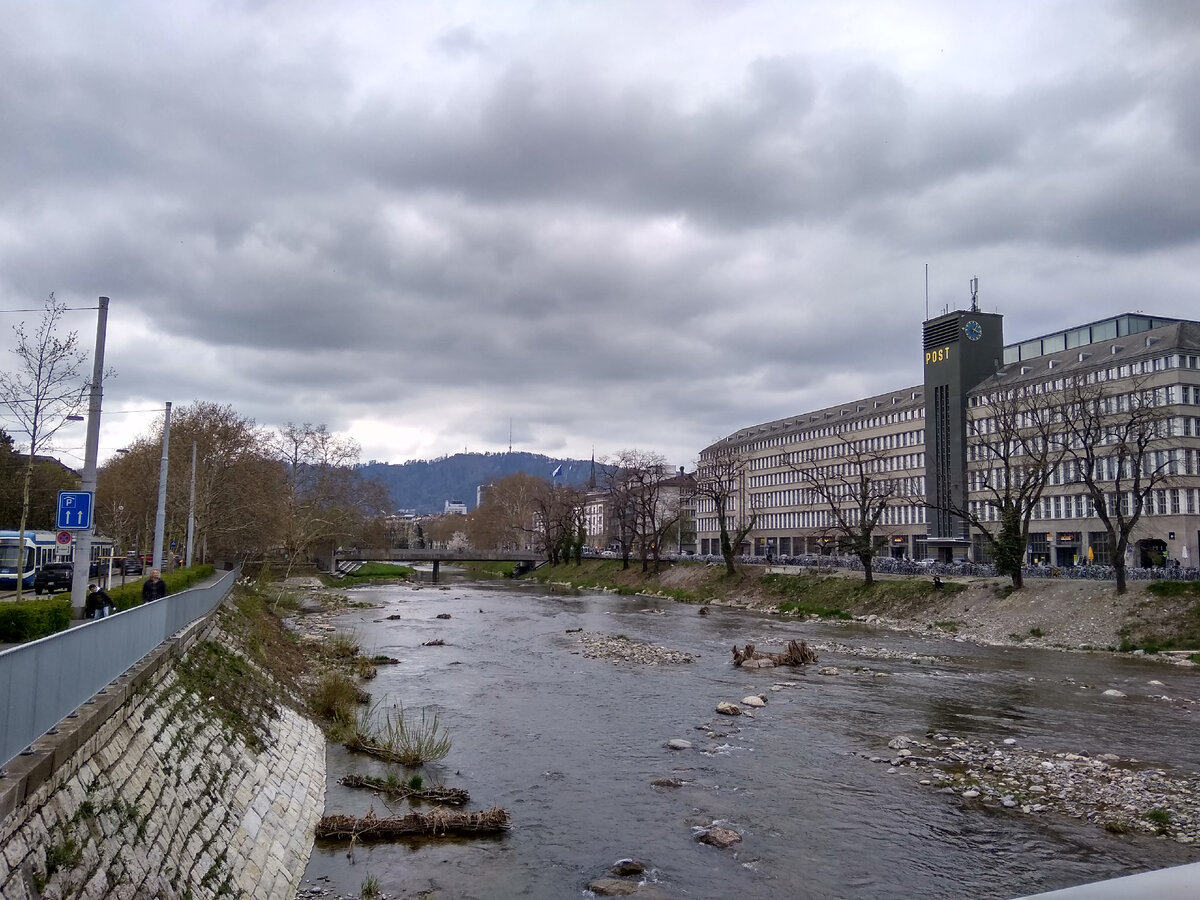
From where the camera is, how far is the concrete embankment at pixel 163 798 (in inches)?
329

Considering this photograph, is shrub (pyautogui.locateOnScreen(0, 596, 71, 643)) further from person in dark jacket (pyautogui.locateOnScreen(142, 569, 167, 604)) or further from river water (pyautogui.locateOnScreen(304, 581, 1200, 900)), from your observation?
person in dark jacket (pyautogui.locateOnScreen(142, 569, 167, 604))

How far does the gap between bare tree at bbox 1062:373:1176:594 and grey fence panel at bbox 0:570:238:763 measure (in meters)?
46.7

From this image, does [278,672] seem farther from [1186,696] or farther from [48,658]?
[1186,696]

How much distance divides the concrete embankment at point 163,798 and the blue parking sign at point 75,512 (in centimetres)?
314

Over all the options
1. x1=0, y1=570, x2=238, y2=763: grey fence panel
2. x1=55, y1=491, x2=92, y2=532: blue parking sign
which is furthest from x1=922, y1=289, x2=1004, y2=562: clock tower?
x1=0, y1=570, x2=238, y2=763: grey fence panel

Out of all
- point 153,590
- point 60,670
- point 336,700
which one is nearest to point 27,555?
point 153,590

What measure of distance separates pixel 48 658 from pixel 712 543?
147m

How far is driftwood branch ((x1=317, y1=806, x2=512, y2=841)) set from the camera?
14555 millimetres

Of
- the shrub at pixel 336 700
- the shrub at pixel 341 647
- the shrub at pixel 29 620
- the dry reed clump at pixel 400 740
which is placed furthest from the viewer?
the shrub at pixel 341 647

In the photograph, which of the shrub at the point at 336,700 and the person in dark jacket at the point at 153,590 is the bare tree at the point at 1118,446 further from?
the person in dark jacket at the point at 153,590

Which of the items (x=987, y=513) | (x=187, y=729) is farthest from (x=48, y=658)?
(x=987, y=513)

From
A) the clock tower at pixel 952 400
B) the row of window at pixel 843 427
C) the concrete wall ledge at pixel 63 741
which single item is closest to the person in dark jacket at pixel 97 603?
the concrete wall ledge at pixel 63 741

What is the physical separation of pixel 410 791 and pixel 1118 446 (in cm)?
4398

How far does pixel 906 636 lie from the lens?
4825cm
